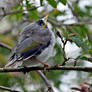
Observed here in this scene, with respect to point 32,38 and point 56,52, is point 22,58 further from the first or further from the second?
point 56,52

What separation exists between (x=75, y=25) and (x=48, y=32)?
1409 mm

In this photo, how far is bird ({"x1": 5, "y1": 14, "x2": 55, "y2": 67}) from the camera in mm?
3041

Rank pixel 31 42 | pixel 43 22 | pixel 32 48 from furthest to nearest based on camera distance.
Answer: pixel 43 22, pixel 31 42, pixel 32 48

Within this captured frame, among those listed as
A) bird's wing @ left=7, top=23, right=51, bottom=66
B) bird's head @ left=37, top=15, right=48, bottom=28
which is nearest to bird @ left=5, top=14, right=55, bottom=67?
bird's wing @ left=7, top=23, right=51, bottom=66

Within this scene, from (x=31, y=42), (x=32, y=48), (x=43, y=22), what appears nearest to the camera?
(x=32, y=48)

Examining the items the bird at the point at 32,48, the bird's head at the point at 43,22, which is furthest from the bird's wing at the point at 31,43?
the bird's head at the point at 43,22

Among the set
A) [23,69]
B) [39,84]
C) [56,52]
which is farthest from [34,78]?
[23,69]

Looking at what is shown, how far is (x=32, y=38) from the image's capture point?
3.40 metres

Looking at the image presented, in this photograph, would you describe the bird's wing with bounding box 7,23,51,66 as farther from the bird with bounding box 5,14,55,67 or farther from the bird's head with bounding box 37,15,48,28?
the bird's head with bounding box 37,15,48,28

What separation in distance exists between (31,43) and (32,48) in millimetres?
112

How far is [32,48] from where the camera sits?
10.4ft

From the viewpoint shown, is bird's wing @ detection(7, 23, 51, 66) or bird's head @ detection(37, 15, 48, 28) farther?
bird's head @ detection(37, 15, 48, 28)

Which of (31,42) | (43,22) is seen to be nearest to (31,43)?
(31,42)

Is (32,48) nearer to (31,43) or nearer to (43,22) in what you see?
(31,43)
